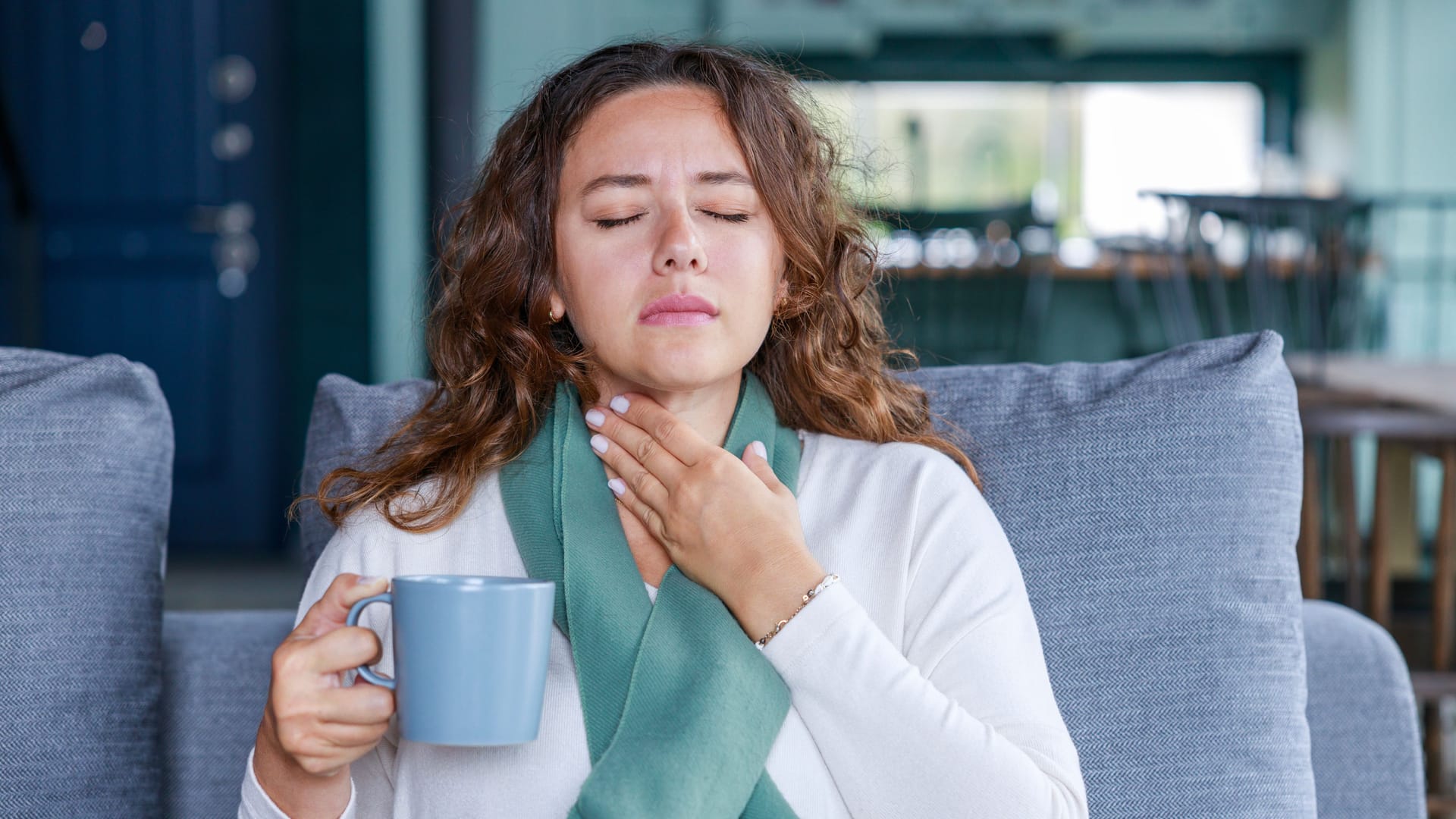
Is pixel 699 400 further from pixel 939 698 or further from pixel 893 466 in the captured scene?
pixel 939 698

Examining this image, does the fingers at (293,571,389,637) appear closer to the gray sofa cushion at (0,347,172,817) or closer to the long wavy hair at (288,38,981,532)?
the long wavy hair at (288,38,981,532)

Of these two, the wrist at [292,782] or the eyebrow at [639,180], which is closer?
the wrist at [292,782]

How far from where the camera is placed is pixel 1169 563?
3.67ft

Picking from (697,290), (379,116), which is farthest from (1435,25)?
(697,290)

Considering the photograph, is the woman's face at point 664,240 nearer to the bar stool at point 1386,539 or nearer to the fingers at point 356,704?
the fingers at point 356,704

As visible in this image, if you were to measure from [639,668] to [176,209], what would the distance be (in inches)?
140

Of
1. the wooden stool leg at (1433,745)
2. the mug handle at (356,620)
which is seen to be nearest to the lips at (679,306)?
the mug handle at (356,620)

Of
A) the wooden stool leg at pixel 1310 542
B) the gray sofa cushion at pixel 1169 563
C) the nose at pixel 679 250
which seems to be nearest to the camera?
the nose at pixel 679 250

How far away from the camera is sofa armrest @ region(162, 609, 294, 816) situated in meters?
1.23

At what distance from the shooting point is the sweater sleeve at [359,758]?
2.87ft

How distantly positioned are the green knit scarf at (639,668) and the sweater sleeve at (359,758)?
117 millimetres

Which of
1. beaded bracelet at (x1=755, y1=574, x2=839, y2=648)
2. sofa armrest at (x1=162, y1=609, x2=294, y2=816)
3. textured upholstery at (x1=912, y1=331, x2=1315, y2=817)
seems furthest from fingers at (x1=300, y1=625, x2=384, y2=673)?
textured upholstery at (x1=912, y1=331, x2=1315, y2=817)

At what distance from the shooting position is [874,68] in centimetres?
611

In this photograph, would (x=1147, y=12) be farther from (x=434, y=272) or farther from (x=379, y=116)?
(x=434, y=272)
